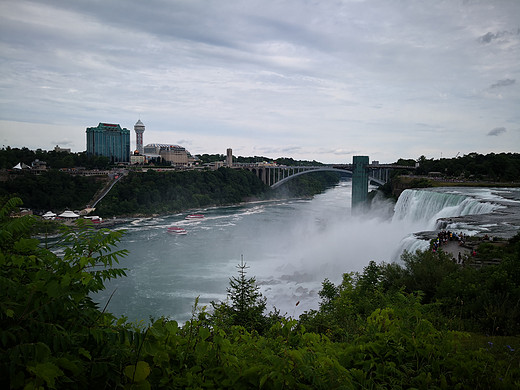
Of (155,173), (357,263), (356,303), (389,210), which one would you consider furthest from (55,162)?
(356,303)

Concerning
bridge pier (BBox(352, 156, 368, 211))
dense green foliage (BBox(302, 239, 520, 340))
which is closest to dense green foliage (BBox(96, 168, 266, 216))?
bridge pier (BBox(352, 156, 368, 211))

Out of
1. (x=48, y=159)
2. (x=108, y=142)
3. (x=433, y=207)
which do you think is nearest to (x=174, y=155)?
(x=108, y=142)

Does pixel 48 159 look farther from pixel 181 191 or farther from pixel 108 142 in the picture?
pixel 108 142

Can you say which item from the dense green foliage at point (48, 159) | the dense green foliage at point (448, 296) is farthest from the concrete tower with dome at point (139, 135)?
the dense green foliage at point (448, 296)

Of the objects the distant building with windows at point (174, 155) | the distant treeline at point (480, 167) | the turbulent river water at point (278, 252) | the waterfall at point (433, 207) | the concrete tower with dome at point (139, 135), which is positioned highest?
the concrete tower with dome at point (139, 135)

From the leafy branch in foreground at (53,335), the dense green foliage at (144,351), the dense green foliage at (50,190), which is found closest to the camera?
the leafy branch in foreground at (53,335)

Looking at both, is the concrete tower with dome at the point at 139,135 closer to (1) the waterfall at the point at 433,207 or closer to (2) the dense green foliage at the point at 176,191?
(2) the dense green foliage at the point at 176,191

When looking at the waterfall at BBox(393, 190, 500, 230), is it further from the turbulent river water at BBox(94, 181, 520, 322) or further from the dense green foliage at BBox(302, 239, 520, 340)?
the dense green foliage at BBox(302, 239, 520, 340)
